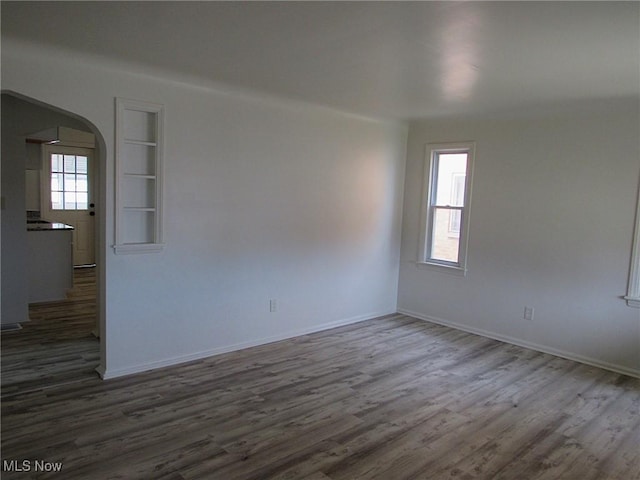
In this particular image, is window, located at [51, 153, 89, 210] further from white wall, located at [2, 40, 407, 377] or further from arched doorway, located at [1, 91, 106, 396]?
white wall, located at [2, 40, 407, 377]

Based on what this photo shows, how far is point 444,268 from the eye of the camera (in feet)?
18.1

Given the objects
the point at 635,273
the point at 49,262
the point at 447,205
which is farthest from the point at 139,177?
the point at 635,273

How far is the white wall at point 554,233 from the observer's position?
4.16 m

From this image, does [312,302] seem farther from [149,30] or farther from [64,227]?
[64,227]

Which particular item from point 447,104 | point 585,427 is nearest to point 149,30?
point 447,104

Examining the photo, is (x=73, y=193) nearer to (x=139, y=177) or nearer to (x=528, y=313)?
(x=139, y=177)

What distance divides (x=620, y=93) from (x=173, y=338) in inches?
173

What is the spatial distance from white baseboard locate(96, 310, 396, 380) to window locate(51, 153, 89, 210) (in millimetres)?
5608

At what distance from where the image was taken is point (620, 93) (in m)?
3.84

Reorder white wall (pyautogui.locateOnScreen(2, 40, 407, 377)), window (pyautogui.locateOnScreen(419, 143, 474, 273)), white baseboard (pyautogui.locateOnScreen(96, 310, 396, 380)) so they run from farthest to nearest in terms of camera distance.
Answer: window (pyautogui.locateOnScreen(419, 143, 474, 273)), white baseboard (pyautogui.locateOnScreen(96, 310, 396, 380)), white wall (pyautogui.locateOnScreen(2, 40, 407, 377))

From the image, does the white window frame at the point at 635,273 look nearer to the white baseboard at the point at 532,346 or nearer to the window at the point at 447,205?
the white baseboard at the point at 532,346

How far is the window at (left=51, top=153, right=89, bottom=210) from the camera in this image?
26.7ft

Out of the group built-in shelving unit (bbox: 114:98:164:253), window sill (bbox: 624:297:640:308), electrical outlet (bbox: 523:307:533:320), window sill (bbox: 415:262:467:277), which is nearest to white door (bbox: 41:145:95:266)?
built-in shelving unit (bbox: 114:98:164:253)

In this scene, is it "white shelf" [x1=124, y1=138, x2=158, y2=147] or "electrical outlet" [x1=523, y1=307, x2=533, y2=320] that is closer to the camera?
"white shelf" [x1=124, y1=138, x2=158, y2=147]
